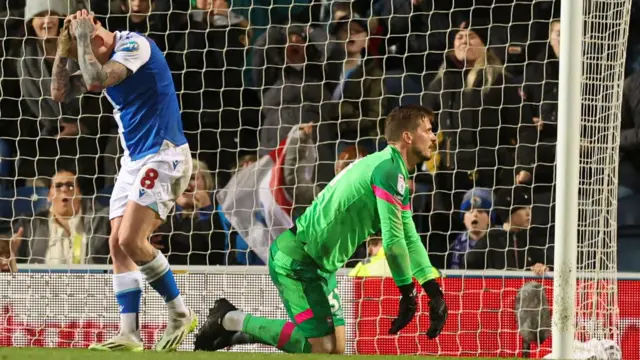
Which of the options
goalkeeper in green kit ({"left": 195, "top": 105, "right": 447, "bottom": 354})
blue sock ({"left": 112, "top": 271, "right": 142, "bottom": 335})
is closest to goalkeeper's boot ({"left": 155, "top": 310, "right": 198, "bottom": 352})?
blue sock ({"left": 112, "top": 271, "right": 142, "bottom": 335})

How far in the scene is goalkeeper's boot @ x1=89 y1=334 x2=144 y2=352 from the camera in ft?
23.6

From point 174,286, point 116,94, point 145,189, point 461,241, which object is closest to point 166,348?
point 174,286

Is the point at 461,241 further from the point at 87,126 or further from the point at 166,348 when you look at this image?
the point at 87,126

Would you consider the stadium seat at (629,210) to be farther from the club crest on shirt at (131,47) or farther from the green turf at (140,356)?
the club crest on shirt at (131,47)

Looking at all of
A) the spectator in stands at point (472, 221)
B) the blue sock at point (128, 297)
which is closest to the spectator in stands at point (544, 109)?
the spectator in stands at point (472, 221)

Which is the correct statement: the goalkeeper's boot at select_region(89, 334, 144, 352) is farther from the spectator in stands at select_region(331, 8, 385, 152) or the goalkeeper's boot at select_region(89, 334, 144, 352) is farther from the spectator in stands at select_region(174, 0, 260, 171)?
the spectator in stands at select_region(331, 8, 385, 152)

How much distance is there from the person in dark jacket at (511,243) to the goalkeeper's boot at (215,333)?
1.70 metres

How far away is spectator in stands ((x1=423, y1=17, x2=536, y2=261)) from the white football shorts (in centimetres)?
221

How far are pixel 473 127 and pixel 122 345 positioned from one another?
3114mm

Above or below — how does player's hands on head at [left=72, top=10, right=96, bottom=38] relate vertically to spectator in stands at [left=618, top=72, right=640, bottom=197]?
above

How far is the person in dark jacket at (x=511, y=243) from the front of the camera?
8486 millimetres

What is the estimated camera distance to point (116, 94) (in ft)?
24.5

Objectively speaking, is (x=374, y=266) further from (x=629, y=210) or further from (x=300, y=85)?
(x=629, y=210)

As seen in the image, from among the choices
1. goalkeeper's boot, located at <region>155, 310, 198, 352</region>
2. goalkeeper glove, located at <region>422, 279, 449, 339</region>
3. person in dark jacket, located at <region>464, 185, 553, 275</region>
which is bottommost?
goalkeeper's boot, located at <region>155, 310, 198, 352</region>
